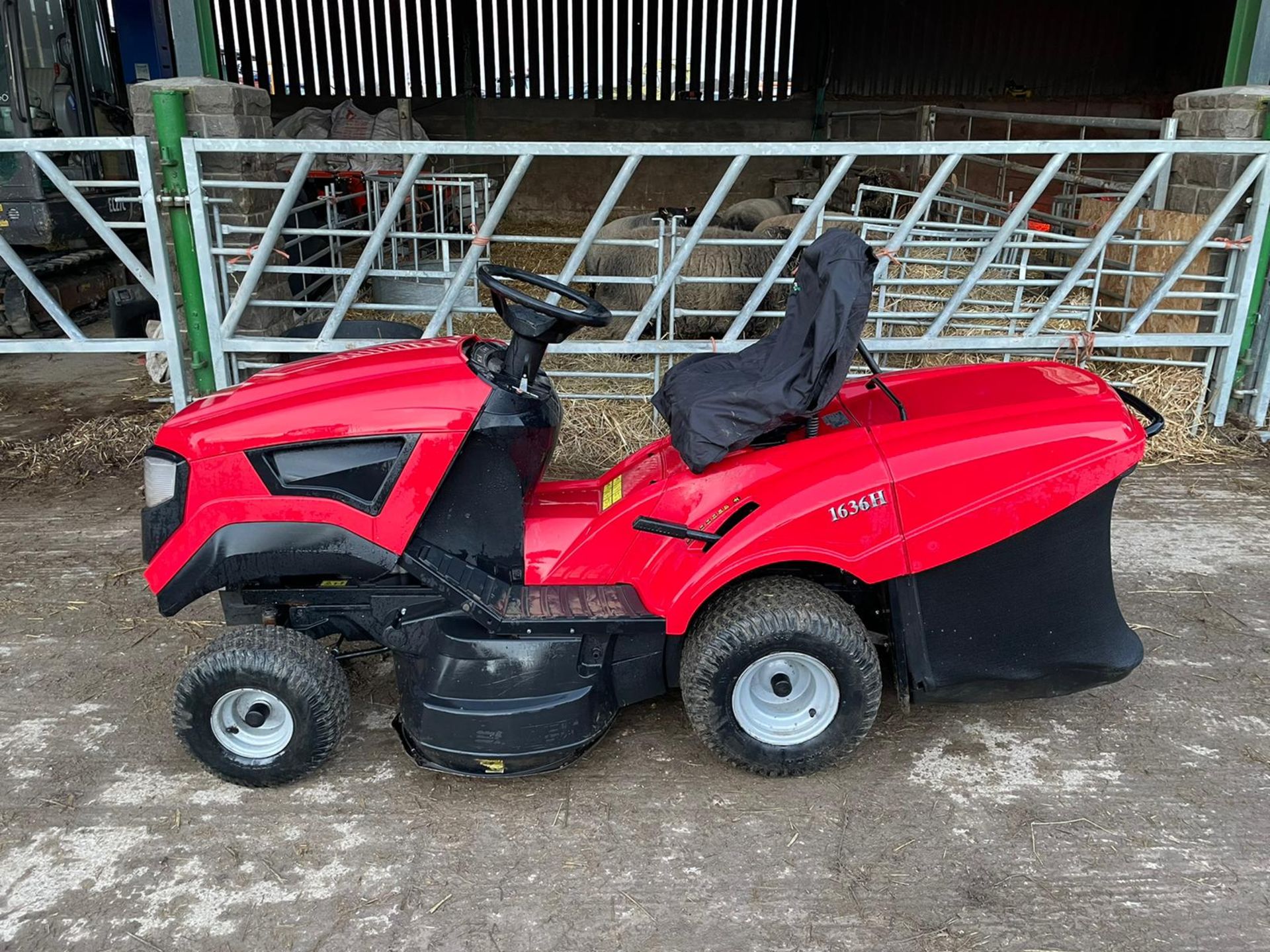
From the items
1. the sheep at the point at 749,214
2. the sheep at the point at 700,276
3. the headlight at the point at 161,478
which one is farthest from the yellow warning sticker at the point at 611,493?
the sheep at the point at 749,214

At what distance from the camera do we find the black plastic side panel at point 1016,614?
9.12ft

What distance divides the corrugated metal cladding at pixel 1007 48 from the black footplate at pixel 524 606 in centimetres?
1134

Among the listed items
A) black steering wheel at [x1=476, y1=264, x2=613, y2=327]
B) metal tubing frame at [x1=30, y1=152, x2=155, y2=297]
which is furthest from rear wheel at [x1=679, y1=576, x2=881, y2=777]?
metal tubing frame at [x1=30, y1=152, x2=155, y2=297]

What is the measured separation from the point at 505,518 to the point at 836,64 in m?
11.6

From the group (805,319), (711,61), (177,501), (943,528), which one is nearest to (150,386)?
(177,501)

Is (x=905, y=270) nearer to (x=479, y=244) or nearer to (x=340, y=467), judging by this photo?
(x=479, y=244)

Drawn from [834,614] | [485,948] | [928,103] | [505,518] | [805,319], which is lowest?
[485,948]

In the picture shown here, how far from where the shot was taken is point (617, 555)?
2945mm

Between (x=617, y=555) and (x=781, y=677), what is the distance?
583mm

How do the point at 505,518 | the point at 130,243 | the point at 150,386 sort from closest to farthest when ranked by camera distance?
the point at 505,518, the point at 150,386, the point at 130,243

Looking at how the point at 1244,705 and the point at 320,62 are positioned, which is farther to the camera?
the point at 320,62

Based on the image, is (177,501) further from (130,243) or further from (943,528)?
(130,243)

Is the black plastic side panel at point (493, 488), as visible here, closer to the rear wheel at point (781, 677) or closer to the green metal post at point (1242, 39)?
the rear wheel at point (781, 677)

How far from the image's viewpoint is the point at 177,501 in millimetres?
2674
